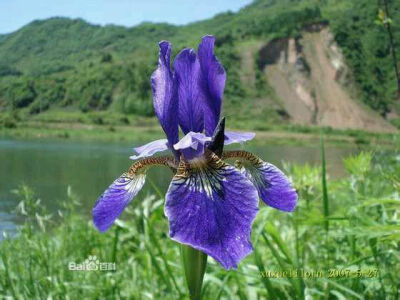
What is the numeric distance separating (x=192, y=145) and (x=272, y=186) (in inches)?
12.3

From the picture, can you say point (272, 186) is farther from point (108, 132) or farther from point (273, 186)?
point (108, 132)

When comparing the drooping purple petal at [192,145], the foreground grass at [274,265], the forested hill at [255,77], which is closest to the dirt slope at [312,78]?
the forested hill at [255,77]

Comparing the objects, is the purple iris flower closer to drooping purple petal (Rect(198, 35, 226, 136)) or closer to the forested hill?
drooping purple petal (Rect(198, 35, 226, 136))

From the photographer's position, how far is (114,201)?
3.70 feet

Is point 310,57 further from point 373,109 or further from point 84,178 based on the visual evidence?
point 84,178

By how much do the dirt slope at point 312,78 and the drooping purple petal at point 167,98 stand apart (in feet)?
317

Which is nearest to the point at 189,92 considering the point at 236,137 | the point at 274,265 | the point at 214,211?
the point at 236,137

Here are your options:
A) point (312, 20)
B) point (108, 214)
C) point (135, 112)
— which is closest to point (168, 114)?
point (108, 214)

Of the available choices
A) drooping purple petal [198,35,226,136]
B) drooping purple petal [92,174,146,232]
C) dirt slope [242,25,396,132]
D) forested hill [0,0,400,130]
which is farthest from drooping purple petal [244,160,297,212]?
dirt slope [242,25,396,132]

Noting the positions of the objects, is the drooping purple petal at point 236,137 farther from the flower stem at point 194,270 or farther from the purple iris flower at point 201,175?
the flower stem at point 194,270

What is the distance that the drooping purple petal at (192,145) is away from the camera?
3.38ft

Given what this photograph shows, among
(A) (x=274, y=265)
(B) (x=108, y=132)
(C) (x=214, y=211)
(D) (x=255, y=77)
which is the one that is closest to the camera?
(C) (x=214, y=211)

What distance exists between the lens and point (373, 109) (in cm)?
9788

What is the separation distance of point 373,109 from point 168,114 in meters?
105
